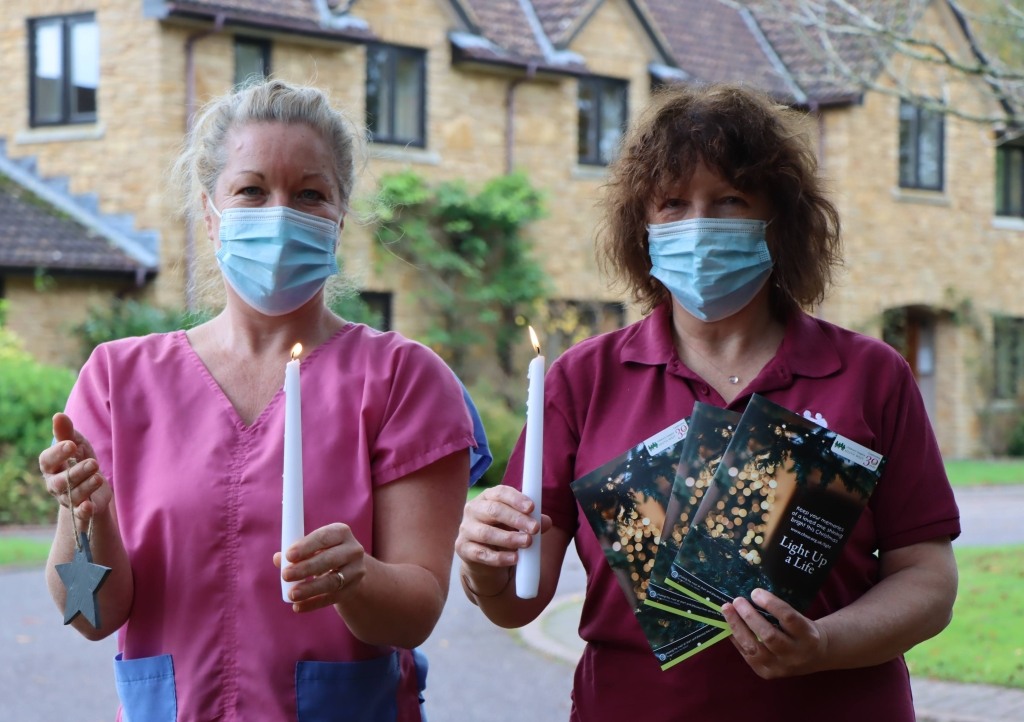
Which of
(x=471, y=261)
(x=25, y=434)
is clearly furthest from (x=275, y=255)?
(x=471, y=261)

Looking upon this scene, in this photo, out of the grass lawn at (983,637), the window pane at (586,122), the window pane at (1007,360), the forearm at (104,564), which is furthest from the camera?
the window pane at (1007,360)

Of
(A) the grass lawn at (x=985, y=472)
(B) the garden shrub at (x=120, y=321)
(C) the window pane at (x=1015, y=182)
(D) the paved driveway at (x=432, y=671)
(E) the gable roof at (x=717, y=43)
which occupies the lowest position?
(A) the grass lawn at (x=985, y=472)

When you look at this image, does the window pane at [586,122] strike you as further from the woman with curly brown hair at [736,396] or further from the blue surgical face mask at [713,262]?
the blue surgical face mask at [713,262]

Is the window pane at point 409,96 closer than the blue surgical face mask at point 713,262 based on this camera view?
No

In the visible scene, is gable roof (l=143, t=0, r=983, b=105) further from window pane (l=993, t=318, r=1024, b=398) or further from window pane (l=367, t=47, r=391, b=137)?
window pane (l=993, t=318, r=1024, b=398)

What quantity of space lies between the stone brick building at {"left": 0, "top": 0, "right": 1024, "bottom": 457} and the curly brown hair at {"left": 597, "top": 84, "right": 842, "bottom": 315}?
10.4 meters

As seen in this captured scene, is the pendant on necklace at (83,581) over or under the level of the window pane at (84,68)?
under

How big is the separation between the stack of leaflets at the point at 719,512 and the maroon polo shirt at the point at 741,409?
0.55 ft

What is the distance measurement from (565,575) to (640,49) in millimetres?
13980

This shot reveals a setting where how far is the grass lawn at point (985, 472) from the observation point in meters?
21.4

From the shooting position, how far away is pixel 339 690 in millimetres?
2688

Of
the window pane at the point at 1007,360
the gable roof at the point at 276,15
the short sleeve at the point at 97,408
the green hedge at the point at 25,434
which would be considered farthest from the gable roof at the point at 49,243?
the window pane at the point at 1007,360

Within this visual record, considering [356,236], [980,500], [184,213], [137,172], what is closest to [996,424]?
[980,500]

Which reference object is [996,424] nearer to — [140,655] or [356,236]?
[356,236]
